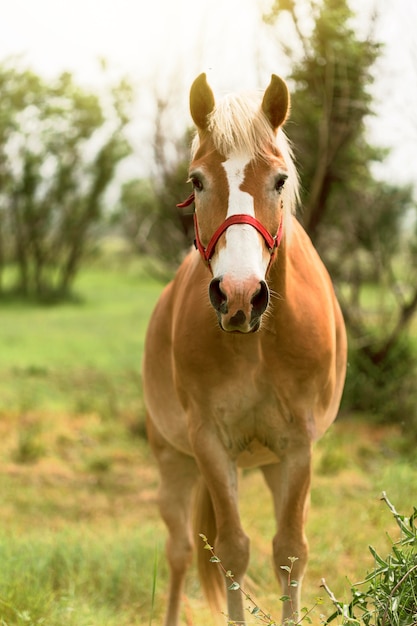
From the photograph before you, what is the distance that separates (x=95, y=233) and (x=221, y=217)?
17.8 metres

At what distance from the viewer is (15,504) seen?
23.1 ft

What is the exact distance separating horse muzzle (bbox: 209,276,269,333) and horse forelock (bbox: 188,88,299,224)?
530mm

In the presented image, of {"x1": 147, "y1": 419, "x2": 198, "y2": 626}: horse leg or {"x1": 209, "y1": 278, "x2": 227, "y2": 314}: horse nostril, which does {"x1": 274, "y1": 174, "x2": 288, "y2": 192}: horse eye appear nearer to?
{"x1": 209, "y1": 278, "x2": 227, "y2": 314}: horse nostril

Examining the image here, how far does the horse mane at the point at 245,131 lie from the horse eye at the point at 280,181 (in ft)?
0.32

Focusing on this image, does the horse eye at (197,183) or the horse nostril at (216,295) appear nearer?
the horse nostril at (216,295)

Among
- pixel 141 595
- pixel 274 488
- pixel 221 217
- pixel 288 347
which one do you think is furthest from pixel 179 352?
pixel 141 595

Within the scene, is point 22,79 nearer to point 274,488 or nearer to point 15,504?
point 15,504

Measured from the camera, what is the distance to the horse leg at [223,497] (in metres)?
3.22

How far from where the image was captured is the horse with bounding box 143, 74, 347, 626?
8.89 feet

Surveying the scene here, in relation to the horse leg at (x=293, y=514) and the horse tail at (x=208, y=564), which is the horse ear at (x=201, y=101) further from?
the horse tail at (x=208, y=564)

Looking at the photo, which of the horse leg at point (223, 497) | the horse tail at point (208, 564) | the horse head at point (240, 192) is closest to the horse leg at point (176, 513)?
the horse tail at point (208, 564)

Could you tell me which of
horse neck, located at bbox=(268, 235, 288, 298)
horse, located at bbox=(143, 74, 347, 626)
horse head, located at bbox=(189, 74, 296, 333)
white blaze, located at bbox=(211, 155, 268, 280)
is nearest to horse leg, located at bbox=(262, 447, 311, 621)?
horse, located at bbox=(143, 74, 347, 626)

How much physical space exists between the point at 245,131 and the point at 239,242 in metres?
0.46

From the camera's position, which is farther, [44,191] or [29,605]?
[44,191]
